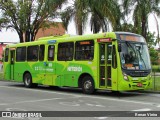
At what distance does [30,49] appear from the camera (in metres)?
22.2

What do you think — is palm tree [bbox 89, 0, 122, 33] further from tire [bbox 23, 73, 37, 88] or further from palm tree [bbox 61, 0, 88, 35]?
tire [bbox 23, 73, 37, 88]

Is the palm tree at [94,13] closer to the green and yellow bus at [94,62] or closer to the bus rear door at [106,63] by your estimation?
the green and yellow bus at [94,62]

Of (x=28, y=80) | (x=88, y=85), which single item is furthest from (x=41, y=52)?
(x=88, y=85)

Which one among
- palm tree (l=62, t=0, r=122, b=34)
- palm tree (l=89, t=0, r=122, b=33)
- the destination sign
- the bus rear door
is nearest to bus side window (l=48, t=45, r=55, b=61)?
the bus rear door

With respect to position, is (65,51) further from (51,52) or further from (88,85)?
(88,85)

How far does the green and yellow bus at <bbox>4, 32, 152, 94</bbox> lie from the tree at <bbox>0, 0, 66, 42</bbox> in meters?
16.7

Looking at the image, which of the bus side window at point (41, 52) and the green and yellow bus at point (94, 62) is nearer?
the green and yellow bus at point (94, 62)

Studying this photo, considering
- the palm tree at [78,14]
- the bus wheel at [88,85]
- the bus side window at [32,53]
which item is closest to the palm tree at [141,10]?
the palm tree at [78,14]

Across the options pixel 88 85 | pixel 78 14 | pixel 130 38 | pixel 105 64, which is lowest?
pixel 88 85

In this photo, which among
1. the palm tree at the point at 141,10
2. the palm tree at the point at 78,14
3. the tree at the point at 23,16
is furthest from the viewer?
the tree at the point at 23,16

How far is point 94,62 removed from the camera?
56.4 ft

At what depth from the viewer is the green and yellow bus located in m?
16.3

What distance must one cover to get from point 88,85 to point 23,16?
70.6 ft

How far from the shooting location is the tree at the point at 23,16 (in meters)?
37.9
